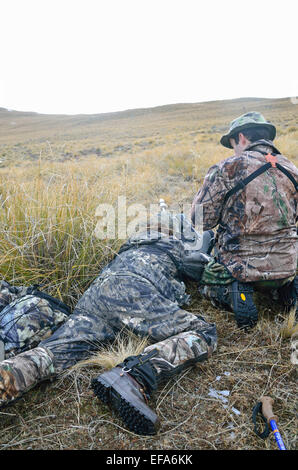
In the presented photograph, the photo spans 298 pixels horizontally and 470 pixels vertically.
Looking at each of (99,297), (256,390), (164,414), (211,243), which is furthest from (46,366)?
(211,243)

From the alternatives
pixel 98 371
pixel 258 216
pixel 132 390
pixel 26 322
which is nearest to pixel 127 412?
pixel 132 390

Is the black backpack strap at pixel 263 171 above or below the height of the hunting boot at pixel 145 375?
above

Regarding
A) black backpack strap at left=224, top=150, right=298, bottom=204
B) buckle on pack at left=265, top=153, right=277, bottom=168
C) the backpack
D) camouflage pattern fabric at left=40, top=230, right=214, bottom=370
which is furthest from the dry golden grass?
buckle on pack at left=265, top=153, right=277, bottom=168

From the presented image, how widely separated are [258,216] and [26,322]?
1818 millimetres

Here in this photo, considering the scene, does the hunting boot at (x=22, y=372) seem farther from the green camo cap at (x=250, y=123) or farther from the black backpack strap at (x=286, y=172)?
the green camo cap at (x=250, y=123)

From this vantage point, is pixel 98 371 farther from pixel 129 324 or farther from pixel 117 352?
pixel 129 324

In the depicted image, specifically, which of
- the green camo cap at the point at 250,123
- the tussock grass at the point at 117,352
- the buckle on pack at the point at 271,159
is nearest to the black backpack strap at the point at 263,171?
the buckle on pack at the point at 271,159

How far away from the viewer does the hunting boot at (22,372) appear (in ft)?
6.02

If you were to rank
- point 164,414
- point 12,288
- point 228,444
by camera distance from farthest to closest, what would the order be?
point 12,288, point 164,414, point 228,444

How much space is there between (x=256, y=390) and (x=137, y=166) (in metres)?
8.17

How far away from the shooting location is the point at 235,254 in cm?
276

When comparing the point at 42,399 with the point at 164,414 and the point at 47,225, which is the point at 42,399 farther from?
the point at 47,225

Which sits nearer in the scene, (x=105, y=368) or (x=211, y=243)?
(x=105, y=368)

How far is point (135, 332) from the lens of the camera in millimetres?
2346
